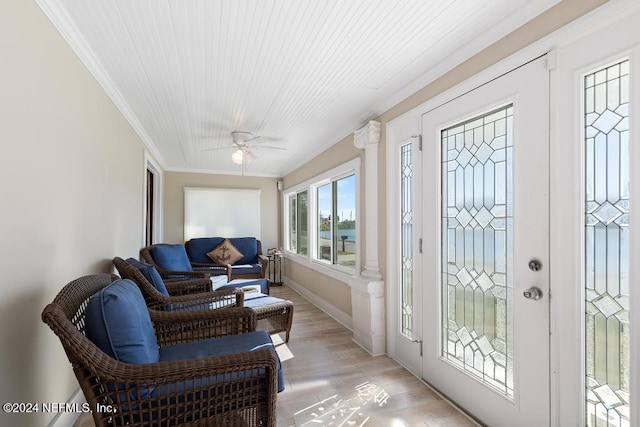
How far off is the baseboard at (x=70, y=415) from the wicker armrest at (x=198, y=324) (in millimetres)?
549

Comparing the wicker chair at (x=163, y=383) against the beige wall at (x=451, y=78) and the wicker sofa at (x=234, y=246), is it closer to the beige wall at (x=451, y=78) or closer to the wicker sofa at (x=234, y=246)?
the beige wall at (x=451, y=78)

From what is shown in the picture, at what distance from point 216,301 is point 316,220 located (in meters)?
2.60

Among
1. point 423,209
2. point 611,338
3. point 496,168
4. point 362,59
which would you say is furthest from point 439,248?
point 362,59

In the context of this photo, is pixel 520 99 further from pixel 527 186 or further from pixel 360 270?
pixel 360 270

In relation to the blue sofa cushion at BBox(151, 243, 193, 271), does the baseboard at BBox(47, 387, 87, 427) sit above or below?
below

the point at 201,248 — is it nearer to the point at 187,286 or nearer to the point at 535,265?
the point at 187,286

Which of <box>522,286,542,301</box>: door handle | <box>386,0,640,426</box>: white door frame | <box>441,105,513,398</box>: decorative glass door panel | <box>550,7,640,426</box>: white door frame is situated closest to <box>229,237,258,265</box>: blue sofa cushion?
<box>441,105,513,398</box>: decorative glass door panel

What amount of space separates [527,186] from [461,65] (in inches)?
36.7

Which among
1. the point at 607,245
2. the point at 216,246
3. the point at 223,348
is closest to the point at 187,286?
the point at 223,348

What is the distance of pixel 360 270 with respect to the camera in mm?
3275

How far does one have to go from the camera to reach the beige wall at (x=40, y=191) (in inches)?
47.9

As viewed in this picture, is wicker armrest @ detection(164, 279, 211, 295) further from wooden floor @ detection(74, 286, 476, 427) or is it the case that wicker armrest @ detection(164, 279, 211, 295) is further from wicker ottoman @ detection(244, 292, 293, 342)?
wooden floor @ detection(74, 286, 476, 427)

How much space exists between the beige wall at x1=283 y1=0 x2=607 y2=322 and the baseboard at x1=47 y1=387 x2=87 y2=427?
7.74 feet

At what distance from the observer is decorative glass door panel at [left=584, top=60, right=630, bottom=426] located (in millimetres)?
1237
